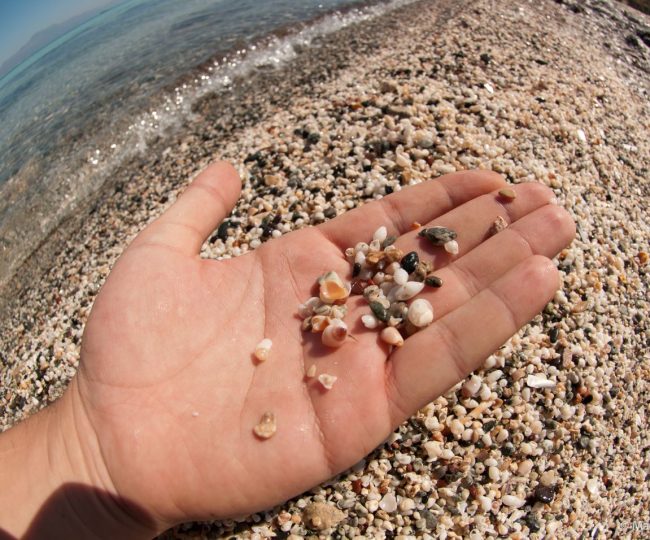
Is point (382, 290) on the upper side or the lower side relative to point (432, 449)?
upper

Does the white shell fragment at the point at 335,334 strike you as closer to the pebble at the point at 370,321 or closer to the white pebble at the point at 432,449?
the pebble at the point at 370,321

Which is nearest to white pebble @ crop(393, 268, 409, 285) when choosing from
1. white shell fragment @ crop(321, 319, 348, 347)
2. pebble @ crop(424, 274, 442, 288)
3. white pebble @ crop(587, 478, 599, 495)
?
pebble @ crop(424, 274, 442, 288)

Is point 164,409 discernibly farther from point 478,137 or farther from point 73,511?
point 478,137

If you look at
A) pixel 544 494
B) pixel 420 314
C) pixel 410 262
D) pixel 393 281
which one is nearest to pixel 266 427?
pixel 420 314

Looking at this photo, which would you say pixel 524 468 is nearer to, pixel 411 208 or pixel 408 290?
pixel 408 290

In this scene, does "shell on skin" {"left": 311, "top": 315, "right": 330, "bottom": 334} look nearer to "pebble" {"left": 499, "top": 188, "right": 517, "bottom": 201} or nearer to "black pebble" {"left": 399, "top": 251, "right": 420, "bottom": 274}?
"black pebble" {"left": 399, "top": 251, "right": 420, "bottom": 274}

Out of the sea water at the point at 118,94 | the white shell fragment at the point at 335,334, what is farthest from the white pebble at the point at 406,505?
the sea water at the point at 118,94
